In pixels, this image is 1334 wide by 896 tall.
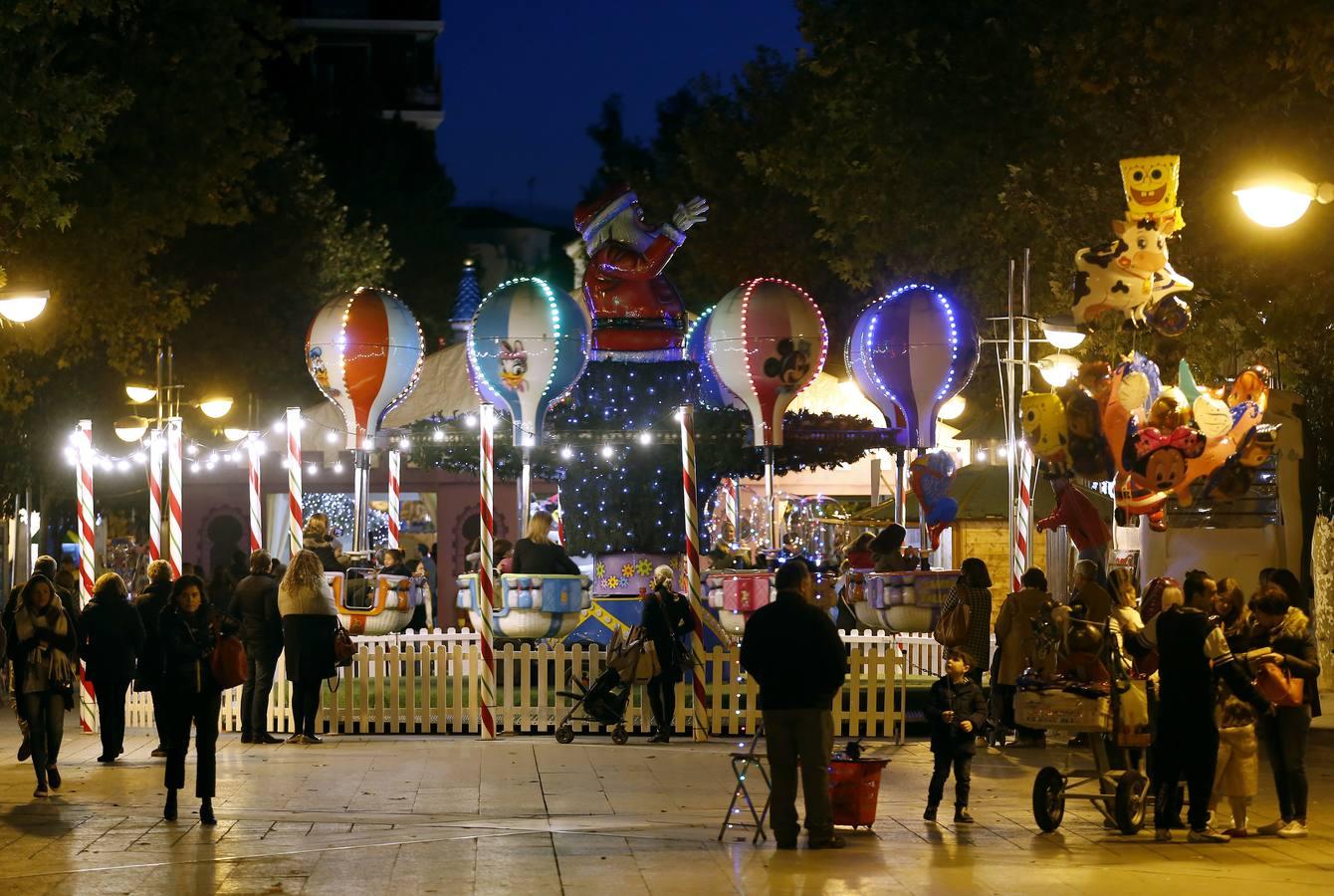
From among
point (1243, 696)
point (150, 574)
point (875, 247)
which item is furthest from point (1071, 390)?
point (875, 247)

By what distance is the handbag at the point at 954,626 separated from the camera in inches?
607

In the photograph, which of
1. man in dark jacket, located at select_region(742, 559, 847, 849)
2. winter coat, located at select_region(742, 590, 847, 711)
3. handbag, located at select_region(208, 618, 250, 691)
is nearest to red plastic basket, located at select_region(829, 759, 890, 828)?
man in dark jacket, located at select_region(742, 559, 847, 849)

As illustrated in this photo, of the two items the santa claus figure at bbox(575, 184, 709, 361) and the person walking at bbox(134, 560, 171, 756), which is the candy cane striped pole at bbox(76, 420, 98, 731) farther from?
the santa claus figure at bbox(575, 184, 709, 361)

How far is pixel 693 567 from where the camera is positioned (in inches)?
716

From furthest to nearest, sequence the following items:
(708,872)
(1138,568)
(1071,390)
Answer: (1138,568) → (1071,390) → (708,872)

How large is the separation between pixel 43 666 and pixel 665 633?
18.6 ft

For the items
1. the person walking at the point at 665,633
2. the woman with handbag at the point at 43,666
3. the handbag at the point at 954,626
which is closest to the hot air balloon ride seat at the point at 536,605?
the person walking at the point at 665,633

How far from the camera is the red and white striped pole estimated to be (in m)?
18.0

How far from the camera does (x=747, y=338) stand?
18.9 metres

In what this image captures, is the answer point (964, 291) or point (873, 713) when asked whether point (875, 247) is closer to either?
point (964, 291)

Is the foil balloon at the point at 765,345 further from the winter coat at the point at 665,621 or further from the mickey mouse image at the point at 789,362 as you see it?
the winter coat at the point at 665,621

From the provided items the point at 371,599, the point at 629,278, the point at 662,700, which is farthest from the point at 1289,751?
the point at 629,278

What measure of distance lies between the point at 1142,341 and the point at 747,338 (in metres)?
4.93

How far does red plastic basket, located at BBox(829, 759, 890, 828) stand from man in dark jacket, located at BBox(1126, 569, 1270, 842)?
1650 millimetres
